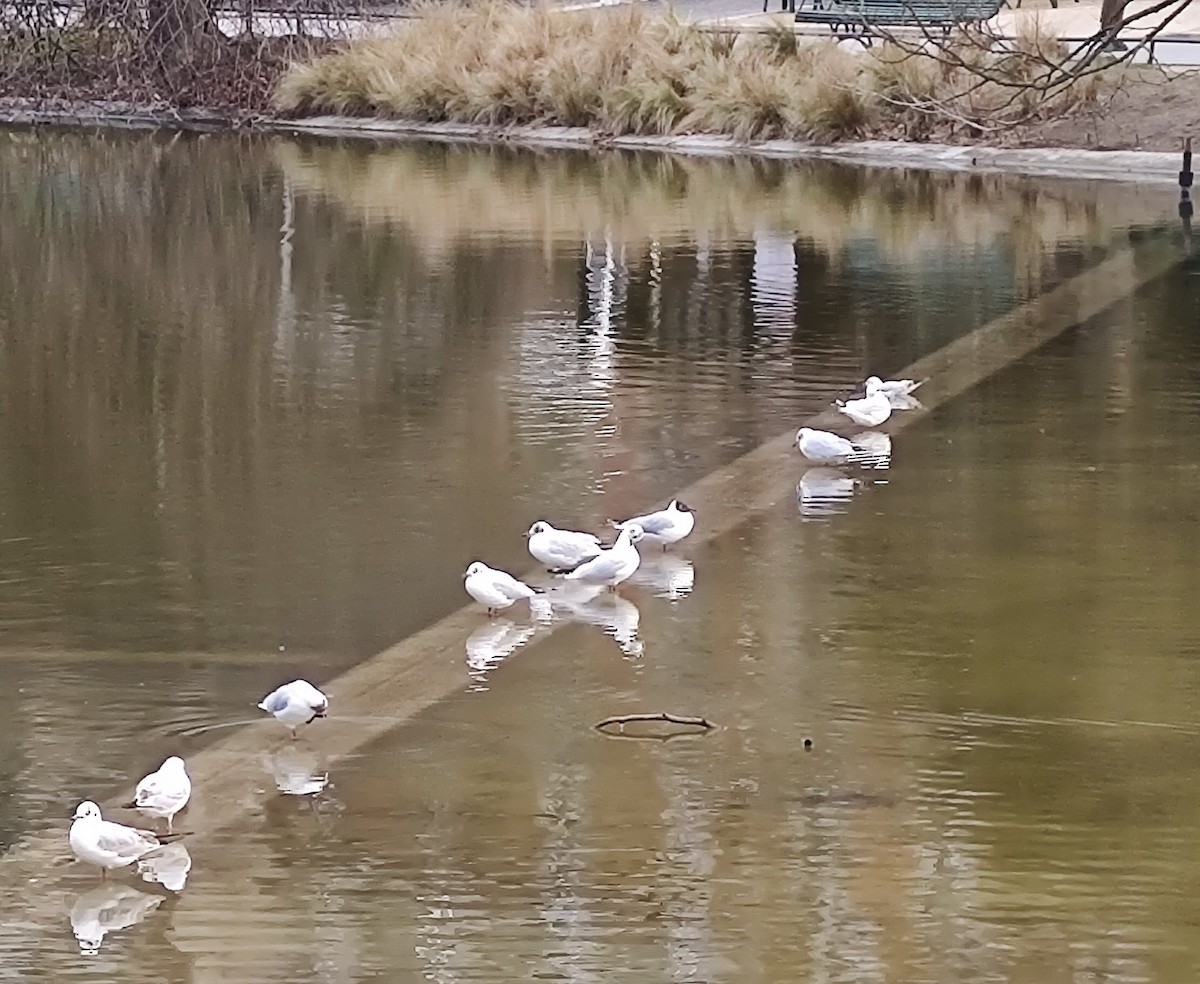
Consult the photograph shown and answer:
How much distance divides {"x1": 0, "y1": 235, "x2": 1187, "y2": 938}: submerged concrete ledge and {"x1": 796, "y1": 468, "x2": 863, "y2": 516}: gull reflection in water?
77 mm

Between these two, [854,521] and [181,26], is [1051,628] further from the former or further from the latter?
[181,26]

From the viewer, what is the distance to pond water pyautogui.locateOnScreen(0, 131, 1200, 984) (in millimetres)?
5953

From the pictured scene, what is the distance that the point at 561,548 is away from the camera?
883cm

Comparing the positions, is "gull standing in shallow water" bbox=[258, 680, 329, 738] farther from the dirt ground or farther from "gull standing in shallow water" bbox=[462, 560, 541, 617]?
the dirt ground

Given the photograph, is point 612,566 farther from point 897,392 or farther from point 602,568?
point 897,392

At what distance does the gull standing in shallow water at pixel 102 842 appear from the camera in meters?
6.09

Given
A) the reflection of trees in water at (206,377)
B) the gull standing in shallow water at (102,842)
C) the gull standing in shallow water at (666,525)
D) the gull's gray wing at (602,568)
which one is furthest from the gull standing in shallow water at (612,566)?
the gull standing in shallow water at (102,842)

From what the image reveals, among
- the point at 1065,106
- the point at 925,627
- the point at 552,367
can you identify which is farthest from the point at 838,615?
the point at 1065,106

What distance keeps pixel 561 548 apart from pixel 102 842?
9.94ft

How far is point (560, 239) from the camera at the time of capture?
60.2 ft

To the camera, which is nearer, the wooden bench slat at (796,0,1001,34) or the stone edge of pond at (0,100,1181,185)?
the stone edge of pond at (0,100,1181,185)

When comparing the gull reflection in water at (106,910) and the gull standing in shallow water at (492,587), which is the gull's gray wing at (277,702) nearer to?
the gull reflection in water at (106,910)

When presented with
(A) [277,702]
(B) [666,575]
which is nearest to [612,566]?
(B) [666,575]

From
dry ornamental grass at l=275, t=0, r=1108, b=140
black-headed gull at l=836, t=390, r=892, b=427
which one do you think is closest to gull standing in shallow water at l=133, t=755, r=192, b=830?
black-headed gull at l=836, t=390, r=892, b=427
